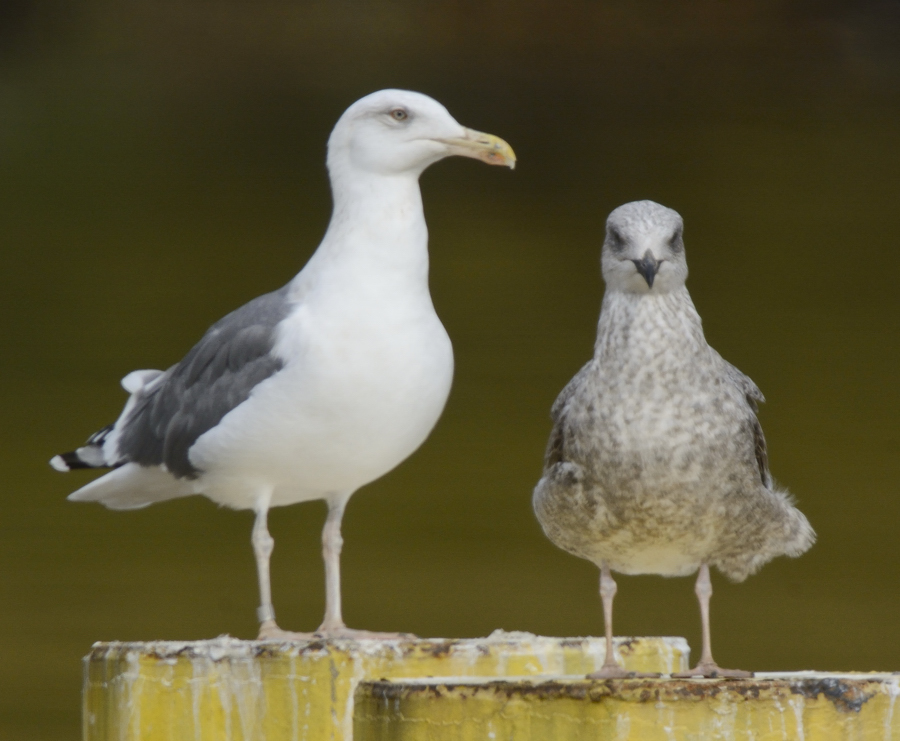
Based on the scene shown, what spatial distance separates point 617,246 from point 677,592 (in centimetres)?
287

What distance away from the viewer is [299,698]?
3031mm

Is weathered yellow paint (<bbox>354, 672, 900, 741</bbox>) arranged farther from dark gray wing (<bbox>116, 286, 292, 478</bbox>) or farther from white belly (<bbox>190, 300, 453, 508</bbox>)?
dark gray wing (<bbox>116, 286, 292, 478</bbox>)

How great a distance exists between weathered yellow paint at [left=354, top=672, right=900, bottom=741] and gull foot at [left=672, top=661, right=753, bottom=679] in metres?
0.18

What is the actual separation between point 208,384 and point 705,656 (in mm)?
1392

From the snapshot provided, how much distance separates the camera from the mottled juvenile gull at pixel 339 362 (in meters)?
3.35

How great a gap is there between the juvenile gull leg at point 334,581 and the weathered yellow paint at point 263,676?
0.85 feet

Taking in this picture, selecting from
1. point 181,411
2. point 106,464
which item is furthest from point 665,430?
point 106,464

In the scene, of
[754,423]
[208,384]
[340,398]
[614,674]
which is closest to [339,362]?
[340,398]

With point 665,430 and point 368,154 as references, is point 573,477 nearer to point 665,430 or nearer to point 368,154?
point 665,430

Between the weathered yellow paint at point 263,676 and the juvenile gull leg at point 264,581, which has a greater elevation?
the juvenile gull leg at point 264,581

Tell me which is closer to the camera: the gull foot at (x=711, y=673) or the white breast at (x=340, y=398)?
the gull foot at (x=711, y=673)

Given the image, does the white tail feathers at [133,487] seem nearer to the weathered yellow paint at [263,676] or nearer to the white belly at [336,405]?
the white belly at [336,405]

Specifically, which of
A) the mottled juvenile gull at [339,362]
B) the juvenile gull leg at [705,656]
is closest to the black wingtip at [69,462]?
the mottled juvenile gull at [339,362]

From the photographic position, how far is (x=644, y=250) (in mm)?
2824
